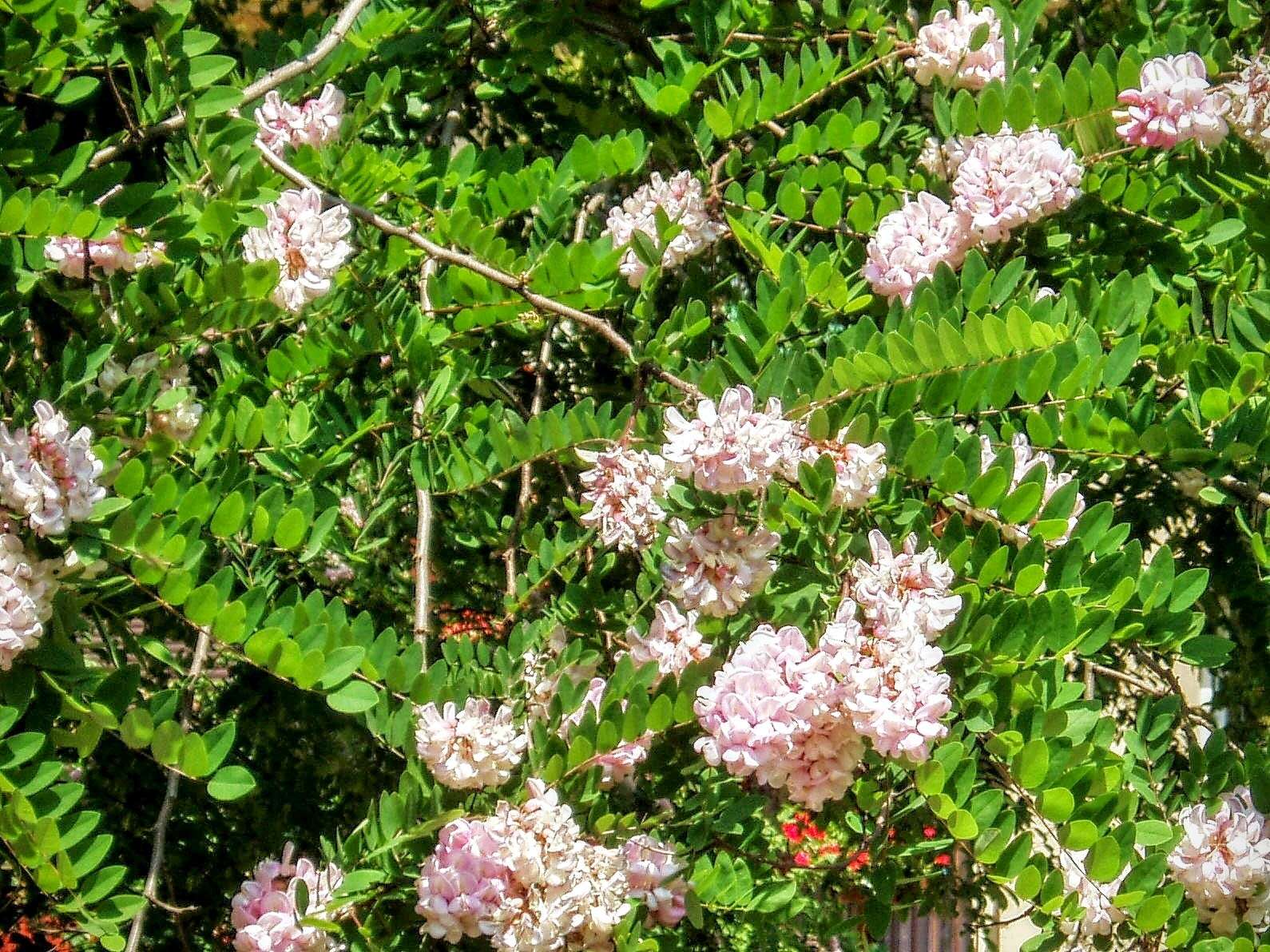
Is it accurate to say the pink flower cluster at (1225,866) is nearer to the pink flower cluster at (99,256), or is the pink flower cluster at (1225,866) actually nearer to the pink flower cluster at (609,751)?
the pink flower cluster at (609,751)

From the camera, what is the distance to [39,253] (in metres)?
1.49

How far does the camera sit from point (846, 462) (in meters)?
1.36

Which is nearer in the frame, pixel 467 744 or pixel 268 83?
pixel 467 744

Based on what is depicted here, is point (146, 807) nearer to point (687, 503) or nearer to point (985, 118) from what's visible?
point (687, 503)

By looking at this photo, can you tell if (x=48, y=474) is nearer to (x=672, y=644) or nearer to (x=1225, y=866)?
(x=672, y=644)

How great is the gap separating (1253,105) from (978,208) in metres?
0.36

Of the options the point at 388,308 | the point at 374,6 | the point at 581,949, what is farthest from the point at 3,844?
the point at 374,6

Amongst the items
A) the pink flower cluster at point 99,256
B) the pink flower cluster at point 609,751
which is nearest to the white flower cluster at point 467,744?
the pink flower cluster at point 609,751

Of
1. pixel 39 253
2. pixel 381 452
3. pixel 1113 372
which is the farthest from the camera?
pixel 381 452

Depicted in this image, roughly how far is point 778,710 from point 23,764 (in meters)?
0.76

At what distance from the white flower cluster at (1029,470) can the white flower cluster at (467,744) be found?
588mm

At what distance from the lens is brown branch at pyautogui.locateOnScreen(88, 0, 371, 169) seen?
5.07ft

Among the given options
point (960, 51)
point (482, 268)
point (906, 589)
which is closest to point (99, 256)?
point (482, 268)

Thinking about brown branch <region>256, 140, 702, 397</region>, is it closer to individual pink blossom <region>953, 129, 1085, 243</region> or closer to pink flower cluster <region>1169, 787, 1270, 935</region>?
individual pink blossom <region>953, 129, 1085, 243</region>
